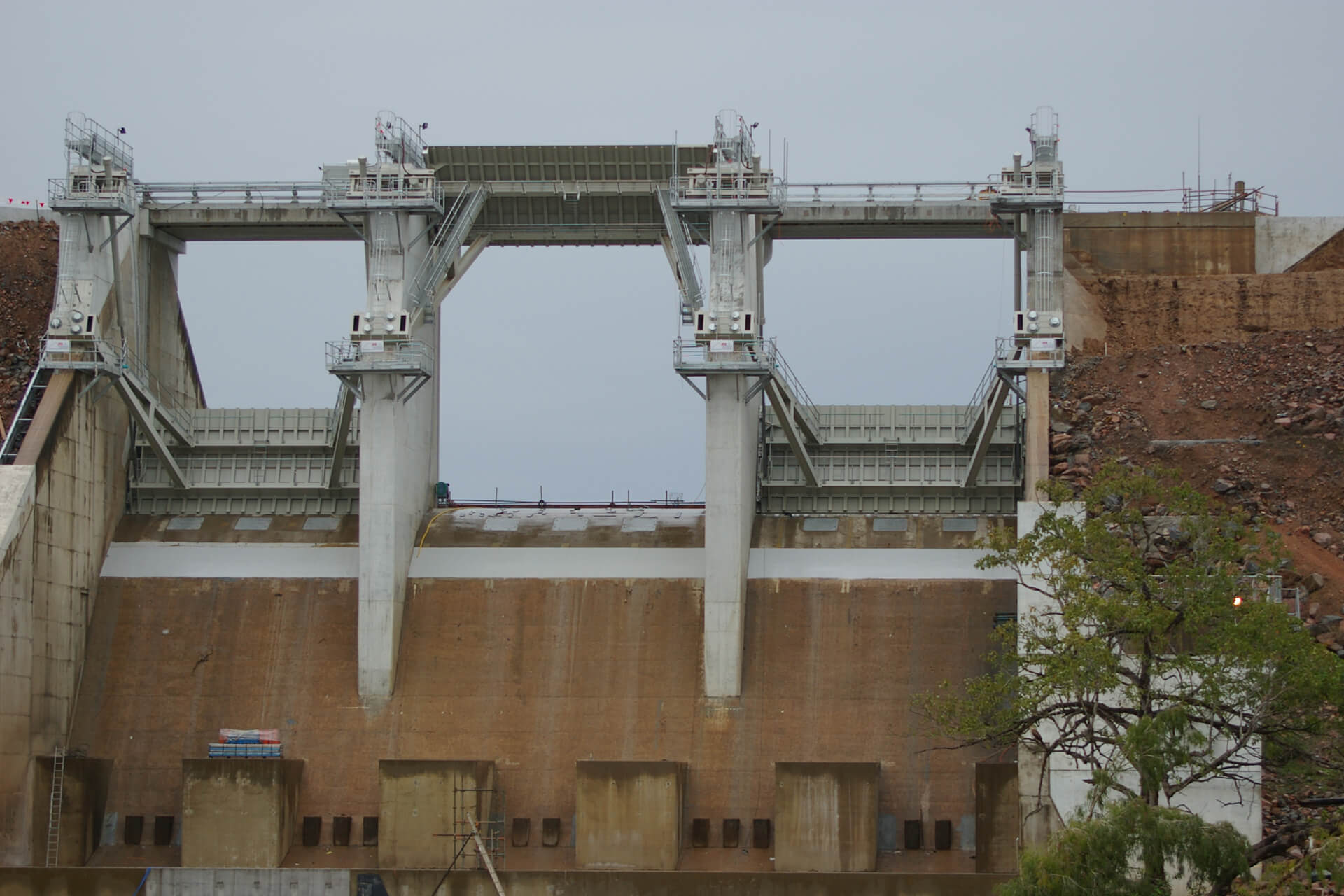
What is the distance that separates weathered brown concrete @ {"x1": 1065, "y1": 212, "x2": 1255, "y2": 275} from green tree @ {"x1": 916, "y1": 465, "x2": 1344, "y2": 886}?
15.1m

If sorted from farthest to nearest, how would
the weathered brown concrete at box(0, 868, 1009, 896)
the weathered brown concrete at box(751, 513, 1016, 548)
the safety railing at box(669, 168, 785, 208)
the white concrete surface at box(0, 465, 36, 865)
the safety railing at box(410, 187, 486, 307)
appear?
the safety railing at box(410, 187, 486, 307) → the weathered brown concrete at box(751, 513, 1016, 548) → the safety railing at box(669, 168, 785, 208) → the white concrete surface at box(0, 465, 36, 865) → the weathered brown concrete at box(0, 868, 1009, 896)

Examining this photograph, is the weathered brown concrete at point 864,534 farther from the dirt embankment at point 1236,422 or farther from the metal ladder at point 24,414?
the metal ladder at point 24,414

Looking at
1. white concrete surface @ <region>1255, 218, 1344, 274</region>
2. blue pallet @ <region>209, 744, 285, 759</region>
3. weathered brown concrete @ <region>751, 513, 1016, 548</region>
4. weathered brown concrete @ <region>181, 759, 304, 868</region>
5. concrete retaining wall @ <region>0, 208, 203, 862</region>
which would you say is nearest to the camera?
weathered brown concrete @ <region>181, 759, 304, 868</region>

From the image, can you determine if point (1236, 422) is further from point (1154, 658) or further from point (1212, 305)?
point (1154, 658)

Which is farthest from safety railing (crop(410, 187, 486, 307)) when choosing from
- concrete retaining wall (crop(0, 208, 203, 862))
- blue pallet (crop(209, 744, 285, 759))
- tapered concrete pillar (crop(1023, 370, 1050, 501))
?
tapered concrete pillar (crop(1023, 370, 1050, 501))

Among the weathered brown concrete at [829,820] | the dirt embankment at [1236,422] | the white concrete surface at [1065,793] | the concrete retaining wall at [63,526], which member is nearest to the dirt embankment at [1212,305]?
the dirt embankment at [1236,422]

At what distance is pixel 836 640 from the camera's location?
45062 millimetres

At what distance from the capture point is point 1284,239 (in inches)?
1972

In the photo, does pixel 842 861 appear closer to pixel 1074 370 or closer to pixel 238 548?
pixel 1074 370

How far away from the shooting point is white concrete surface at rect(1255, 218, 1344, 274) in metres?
50.0

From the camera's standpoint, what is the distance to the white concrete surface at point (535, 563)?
46656mm

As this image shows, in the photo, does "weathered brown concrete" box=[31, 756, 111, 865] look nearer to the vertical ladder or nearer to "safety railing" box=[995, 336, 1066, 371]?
the vertical ladder

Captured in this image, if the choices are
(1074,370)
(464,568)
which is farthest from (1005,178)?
(464,568)

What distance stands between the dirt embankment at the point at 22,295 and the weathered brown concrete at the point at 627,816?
61.1 ft
